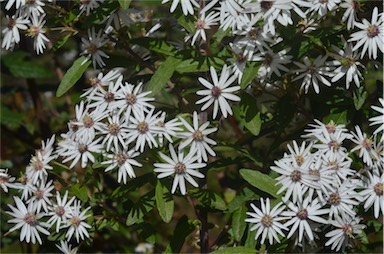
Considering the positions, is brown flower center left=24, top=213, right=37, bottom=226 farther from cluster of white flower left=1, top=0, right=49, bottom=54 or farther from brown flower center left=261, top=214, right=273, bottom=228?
brown flower center left=261, top=214, right=273, bottom=228

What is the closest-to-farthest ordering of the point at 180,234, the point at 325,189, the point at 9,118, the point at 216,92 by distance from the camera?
the point at 325,189 → the point at 216,92 → the point at 180,234 → the point at 9,118

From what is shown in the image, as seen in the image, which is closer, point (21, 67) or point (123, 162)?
point (123, 162)

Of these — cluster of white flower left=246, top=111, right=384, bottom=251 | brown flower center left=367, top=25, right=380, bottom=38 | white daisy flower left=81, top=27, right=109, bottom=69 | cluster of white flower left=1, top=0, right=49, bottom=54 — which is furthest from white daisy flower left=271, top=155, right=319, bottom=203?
cluster of white flower left=1, top=0, right=49, bottom=54

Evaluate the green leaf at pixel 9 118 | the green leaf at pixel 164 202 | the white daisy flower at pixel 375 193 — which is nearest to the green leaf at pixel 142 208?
the green leaf at pixel 164 202

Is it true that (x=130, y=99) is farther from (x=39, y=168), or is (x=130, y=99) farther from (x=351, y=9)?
(x=351, y=9)

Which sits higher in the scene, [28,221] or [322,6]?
[322,6]

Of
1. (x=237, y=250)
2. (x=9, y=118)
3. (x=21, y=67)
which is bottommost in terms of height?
(x=237, y=250)

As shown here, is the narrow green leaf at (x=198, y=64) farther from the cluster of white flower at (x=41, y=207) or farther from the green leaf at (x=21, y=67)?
the green leaf at (x=21, y=67)

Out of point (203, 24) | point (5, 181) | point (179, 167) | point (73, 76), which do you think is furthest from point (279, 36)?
point (5, 181)

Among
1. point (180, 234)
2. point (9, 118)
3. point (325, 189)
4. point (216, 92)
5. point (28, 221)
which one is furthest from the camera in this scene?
point (9, 118)
